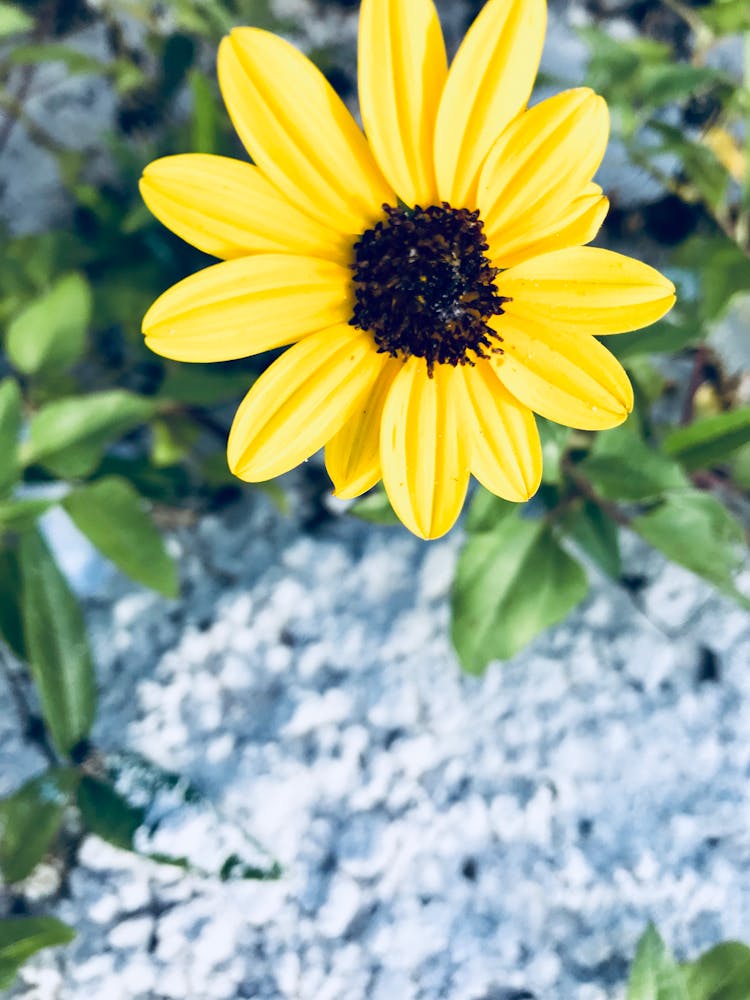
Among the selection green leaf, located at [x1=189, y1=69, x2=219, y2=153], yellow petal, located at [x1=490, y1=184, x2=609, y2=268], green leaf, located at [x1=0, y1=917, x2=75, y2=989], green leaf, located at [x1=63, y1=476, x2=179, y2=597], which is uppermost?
green leaf, located at [x1=189, y1=69, x2=219, y2=153]

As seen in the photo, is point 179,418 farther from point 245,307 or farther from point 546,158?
point 546,158

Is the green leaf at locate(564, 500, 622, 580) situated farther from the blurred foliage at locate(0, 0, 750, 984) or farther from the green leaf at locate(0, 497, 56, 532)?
the green leaf at locate(0, 497, 56, 532)

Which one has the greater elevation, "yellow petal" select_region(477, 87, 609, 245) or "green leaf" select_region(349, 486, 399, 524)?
"yellow petal" select_region(477, 87, 609, 245)

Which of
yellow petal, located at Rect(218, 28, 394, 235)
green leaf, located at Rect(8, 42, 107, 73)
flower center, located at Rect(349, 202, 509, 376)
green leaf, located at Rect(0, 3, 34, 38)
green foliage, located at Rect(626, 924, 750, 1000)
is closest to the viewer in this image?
yellow petal, located at Rect(218, 28, 394, 235)

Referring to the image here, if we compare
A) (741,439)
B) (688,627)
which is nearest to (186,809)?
(688,627)

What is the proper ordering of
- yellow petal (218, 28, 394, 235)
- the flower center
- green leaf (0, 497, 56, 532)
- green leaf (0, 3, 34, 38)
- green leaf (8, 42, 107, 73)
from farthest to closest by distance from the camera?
green leaf (8, 42, 107, 73) < green leaf (0, 3, 34, 38) < green leaf (0, 497, 56, 532) < the flower center < yellow petal (218, 28, 394, 235)

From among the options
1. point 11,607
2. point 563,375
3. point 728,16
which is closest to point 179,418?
point 11,607

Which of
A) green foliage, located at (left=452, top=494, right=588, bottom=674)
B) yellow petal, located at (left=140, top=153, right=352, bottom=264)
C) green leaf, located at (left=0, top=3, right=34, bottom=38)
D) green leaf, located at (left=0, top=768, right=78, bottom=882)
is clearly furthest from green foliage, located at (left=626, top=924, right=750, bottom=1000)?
green leaf, located at (left=0, top=3, right=34, bottom=38)
